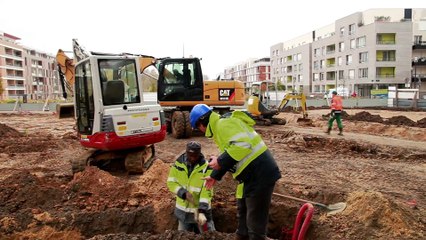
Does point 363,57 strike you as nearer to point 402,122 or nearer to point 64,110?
point 402,122

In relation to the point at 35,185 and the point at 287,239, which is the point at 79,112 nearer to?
the point at 35,185

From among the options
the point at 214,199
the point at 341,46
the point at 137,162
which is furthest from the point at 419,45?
the point at 214,199

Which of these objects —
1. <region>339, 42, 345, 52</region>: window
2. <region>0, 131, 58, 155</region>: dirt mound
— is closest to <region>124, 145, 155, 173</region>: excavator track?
<region>0, 131, 58, 155</region>: dirt mound

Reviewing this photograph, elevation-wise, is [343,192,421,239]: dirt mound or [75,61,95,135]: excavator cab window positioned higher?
[75,61,95,135]: excavator cab window

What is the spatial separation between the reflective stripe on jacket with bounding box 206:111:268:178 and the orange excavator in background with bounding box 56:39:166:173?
3.77m

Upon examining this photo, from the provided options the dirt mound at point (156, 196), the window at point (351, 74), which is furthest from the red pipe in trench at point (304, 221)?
the window at point (351, 74)

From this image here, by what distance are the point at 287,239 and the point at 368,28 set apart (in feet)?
160

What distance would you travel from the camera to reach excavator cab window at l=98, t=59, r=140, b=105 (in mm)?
7113

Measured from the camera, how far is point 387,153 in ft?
34.9

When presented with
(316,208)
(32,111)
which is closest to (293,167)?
(316,208)

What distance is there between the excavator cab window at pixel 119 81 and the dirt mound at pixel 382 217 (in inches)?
184

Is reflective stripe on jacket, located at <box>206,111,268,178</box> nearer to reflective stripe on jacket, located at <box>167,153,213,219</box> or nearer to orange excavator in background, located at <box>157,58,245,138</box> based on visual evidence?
reflective stripe on jacket, located at <box>167,153,213,219</box>

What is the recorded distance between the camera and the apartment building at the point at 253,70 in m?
100

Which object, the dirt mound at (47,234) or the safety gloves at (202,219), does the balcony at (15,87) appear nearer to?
the dirt mound at (47,234)
